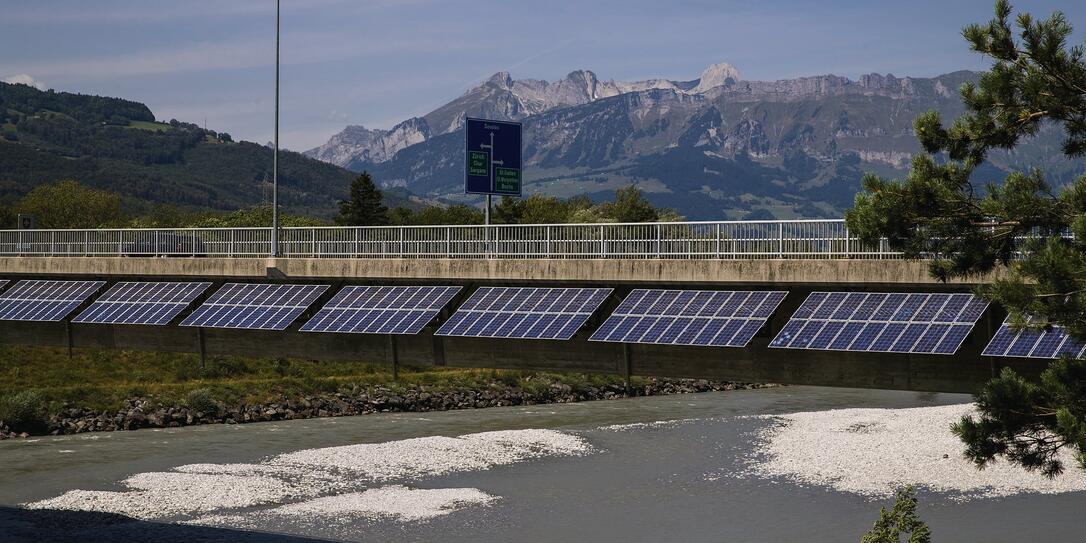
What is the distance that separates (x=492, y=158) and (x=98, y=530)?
58.1 feet

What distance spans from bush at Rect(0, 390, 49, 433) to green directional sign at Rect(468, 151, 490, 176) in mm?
29768

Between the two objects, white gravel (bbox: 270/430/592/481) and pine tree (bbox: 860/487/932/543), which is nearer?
pine tree (bbox: 860/487/932/543)

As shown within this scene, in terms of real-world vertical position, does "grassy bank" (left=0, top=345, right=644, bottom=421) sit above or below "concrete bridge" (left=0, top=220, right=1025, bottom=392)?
below

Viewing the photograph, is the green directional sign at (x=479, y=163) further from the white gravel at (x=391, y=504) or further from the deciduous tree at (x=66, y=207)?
the deciduous tree at (x=66, y=207)

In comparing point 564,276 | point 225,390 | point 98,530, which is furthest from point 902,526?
point 225,390

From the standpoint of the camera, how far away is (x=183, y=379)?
238 ft

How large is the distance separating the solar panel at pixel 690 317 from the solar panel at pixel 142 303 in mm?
17480

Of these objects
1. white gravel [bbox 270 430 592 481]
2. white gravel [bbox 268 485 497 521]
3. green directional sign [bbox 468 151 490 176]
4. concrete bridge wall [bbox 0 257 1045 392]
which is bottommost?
white gravel [bbox 268 485 497 521]

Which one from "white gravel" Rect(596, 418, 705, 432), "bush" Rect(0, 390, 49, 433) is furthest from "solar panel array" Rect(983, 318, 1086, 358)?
"bush" Rect(0, 390, 49, 433)

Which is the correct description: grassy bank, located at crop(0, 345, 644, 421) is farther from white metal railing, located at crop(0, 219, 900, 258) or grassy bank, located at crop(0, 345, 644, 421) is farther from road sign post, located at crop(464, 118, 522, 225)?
road sign post, located at crop(464, 118, 522, 225)

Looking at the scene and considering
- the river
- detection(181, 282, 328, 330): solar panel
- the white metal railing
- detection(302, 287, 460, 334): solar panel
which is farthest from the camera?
the river

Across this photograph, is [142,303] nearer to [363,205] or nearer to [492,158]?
[492,158]

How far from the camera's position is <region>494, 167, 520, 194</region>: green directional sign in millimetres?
41844

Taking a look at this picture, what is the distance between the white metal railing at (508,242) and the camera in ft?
102
